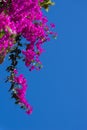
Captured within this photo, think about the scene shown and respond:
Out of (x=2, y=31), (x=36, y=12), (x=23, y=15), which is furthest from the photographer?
(x=36, y=12)

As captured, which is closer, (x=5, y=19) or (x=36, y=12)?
(x=5, y=19)

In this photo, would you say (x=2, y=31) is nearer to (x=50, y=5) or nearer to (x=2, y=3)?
(x=2, y=3)

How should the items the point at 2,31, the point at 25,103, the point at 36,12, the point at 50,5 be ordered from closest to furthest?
the point at 2,31 < the point at 36,12 < the point at 25,103 < the point at 50,5

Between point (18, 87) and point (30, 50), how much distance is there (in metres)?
0.92

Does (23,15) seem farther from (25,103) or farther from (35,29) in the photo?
(25,103)

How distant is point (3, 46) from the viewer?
6457 millimetres

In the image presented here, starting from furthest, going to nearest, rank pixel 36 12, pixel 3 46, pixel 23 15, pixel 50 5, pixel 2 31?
pixel 50 5
pixel 36 12
pixel 23 15
pixel 3 46
pixel 2 31

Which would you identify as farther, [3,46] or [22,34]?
[22,34]

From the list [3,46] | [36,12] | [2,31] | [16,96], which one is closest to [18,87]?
[16,96]

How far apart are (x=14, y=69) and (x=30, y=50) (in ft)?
1.89

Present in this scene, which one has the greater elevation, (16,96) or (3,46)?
(16,96)

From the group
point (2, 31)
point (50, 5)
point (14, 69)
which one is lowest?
point (2, 31)

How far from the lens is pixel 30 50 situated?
30.9 feet

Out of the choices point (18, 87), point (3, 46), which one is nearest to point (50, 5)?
point (18, 87)
